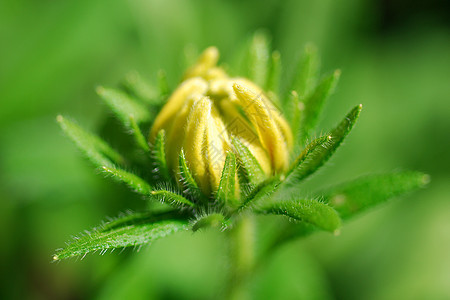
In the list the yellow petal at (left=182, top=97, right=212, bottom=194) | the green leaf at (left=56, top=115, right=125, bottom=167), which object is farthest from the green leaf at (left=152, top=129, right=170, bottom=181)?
the green leaf at (left=56, top=115, right=125, bottom=167)

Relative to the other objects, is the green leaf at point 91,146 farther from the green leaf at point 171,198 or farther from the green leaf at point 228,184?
the green leaf at point 228,184

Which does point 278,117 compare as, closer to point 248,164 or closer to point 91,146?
point 248,164

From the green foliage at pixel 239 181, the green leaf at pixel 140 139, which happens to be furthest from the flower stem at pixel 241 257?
the green leaf at pixel 140 139

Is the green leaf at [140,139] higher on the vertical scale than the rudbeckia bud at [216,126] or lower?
lower

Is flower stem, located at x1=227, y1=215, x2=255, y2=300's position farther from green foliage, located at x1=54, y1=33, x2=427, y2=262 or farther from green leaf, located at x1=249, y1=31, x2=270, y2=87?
green leaf, located at x1=249, y1=31, x2=270, y2=87

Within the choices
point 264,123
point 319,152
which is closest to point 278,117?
point 264,123

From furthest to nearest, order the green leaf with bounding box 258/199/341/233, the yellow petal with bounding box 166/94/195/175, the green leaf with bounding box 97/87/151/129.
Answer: the green leaf with bounding box 97/87/151/129 < the yellow petal with bounding box 166/94/195/175 < the green leaf with bounding box 258/199/341/233
